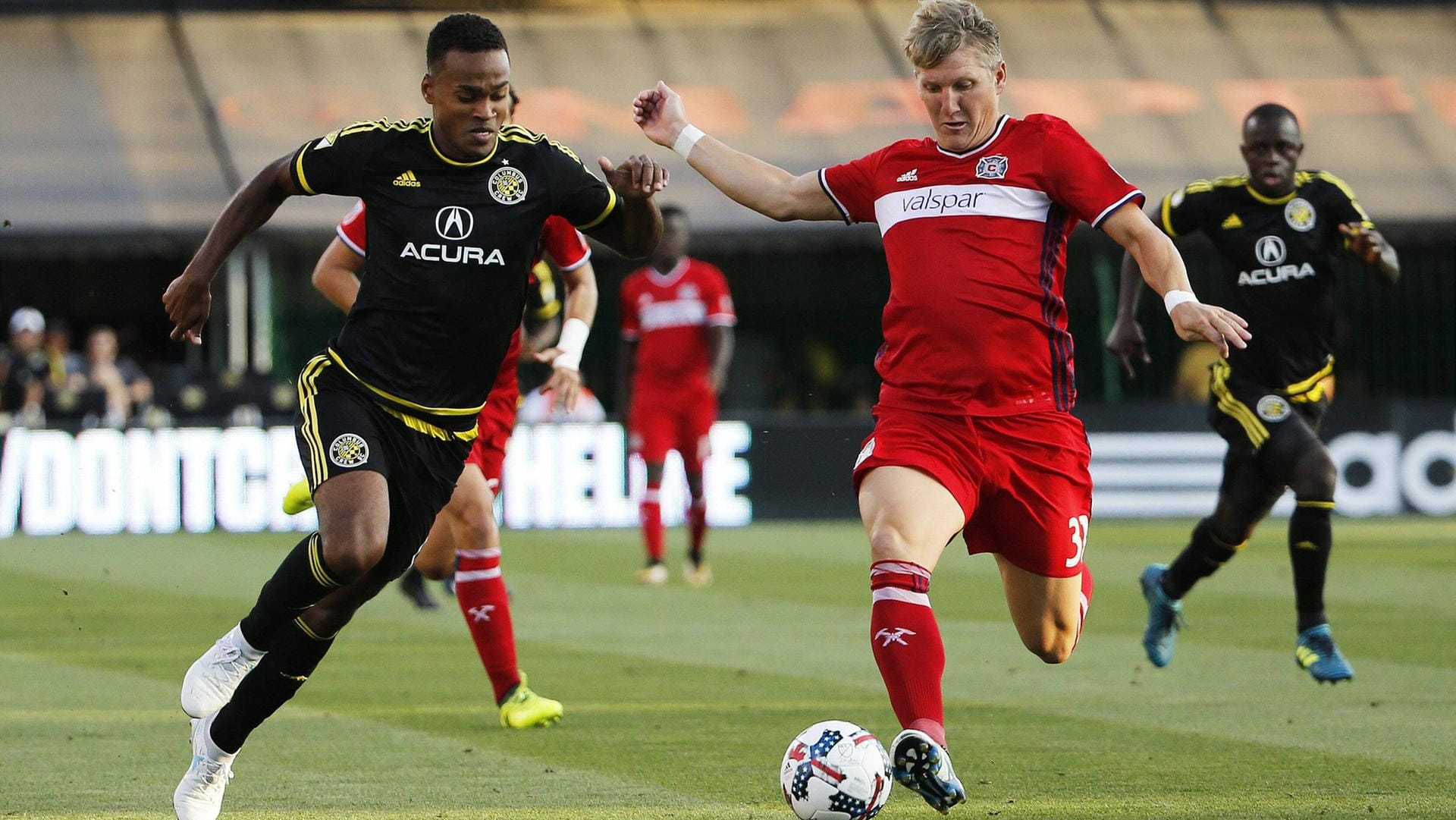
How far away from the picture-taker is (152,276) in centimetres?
2644

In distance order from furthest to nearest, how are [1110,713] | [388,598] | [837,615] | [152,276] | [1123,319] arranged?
[152,276] → [388,598] → [837,615] → [1123,319] → [1110,713]

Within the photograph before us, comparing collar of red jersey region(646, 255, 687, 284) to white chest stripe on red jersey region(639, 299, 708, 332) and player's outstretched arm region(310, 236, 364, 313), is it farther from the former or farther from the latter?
player's outstretched arm region(310, 236, 364, 313)

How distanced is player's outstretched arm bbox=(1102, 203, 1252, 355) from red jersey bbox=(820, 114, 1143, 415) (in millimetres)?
55

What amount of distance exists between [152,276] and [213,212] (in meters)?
5.47

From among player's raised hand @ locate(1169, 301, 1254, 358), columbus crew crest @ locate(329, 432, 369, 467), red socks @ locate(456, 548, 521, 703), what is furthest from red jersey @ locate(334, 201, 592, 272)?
player's raised hand @ locate(1169, 301, 1254, 358)

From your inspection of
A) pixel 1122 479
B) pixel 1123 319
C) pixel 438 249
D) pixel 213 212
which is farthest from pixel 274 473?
pixel 438 249

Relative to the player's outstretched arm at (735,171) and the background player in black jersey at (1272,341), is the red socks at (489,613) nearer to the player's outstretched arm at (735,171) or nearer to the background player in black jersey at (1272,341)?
the player's outstretched arm at (735,171)

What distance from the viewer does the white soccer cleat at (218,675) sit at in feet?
18.2

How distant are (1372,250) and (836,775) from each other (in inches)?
163

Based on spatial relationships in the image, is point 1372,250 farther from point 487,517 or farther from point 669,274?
point 669,274

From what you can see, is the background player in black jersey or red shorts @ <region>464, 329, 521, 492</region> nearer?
red shorts @ <region>464, 329, 521, 492</region>

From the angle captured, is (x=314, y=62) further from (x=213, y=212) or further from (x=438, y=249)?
(x=438, y=249)

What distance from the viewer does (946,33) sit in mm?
5512

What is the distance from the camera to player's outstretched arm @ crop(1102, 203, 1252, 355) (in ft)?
16.8
